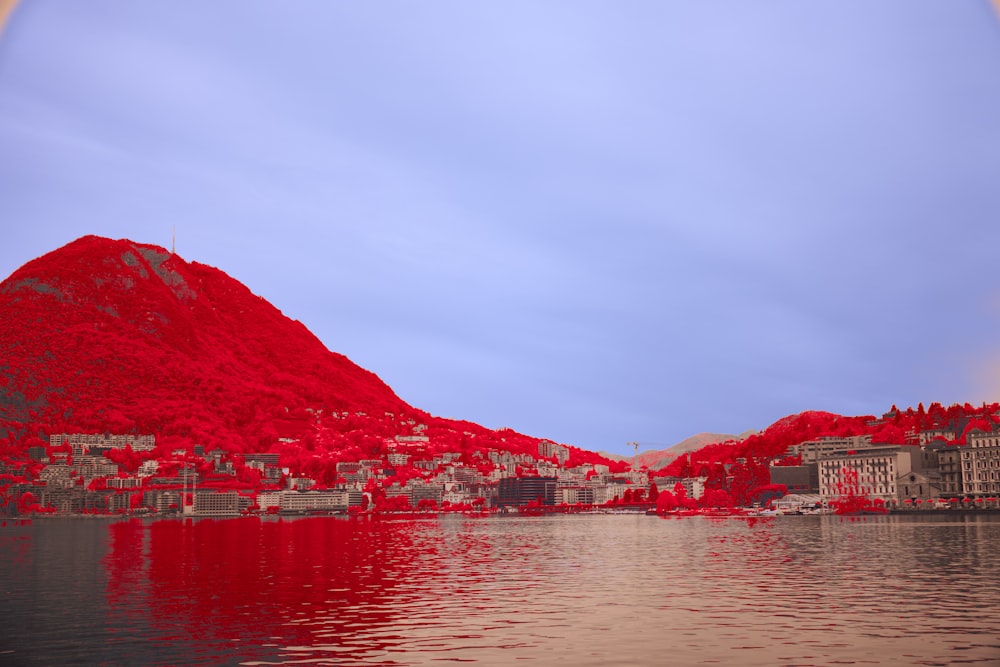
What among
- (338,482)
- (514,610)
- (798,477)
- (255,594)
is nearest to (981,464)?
(798,477)

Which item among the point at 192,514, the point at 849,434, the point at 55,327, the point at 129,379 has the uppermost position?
the point at 55,327

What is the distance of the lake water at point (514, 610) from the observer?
18.5m

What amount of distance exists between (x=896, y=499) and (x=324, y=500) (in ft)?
362

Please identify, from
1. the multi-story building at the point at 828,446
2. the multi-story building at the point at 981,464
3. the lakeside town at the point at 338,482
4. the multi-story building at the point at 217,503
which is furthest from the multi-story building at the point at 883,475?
the multi-story building at the point at 217,503

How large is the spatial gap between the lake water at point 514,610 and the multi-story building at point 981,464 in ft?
269

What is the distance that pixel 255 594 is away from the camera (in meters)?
30.1

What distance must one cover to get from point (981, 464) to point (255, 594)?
11645cm

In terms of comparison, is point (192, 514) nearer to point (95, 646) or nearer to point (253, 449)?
point (253, 449)

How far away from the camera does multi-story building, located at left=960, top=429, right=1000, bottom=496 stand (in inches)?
4648

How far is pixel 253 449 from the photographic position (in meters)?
189

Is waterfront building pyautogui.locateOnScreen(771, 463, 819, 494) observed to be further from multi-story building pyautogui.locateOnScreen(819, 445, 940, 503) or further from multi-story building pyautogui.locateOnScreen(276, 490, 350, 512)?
multi-story building pyautogui.locateOnScreen(276, 490, 350, 512)

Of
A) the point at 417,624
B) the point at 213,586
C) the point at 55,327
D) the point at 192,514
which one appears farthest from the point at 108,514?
the point at 417,624

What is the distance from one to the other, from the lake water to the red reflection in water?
9 centimetres

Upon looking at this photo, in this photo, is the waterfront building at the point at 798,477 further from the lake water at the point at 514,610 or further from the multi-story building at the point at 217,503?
the lake water at the point at 514,610
